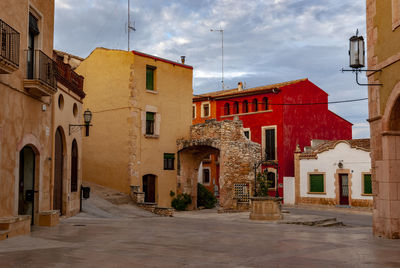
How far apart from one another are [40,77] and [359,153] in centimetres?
2360

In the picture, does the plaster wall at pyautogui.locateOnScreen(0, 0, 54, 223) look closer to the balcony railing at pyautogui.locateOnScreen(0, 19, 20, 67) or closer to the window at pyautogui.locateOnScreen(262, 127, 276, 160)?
the balcony railing at pyautogui.locateOnScreen(0, 19, 20, 67)

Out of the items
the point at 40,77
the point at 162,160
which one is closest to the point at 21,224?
the point at 40,77

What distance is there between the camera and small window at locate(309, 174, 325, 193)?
31844mm

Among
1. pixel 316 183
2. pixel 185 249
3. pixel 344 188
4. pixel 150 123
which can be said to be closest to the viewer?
pixel 185 249

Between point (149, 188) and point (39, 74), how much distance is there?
597 inches

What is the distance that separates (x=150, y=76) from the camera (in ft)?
88.5

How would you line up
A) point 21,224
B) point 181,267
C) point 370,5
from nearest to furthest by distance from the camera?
point 181,267, point 21,224, point 370,5

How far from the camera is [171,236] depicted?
10.5 m

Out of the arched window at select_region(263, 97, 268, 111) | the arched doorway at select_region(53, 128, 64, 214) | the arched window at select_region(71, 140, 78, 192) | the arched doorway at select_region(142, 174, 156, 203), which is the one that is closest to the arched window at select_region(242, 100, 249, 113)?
the arched window at select_region(263, 97, 268, 111)

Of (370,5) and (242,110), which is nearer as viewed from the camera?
(370,5)

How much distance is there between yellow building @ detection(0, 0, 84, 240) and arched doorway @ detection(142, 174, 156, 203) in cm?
1058

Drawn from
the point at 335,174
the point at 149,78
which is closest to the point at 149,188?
the point at 149,78

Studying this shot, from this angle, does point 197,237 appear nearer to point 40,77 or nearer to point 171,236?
point 171,236

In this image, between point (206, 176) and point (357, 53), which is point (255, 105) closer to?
point (206, 176)
